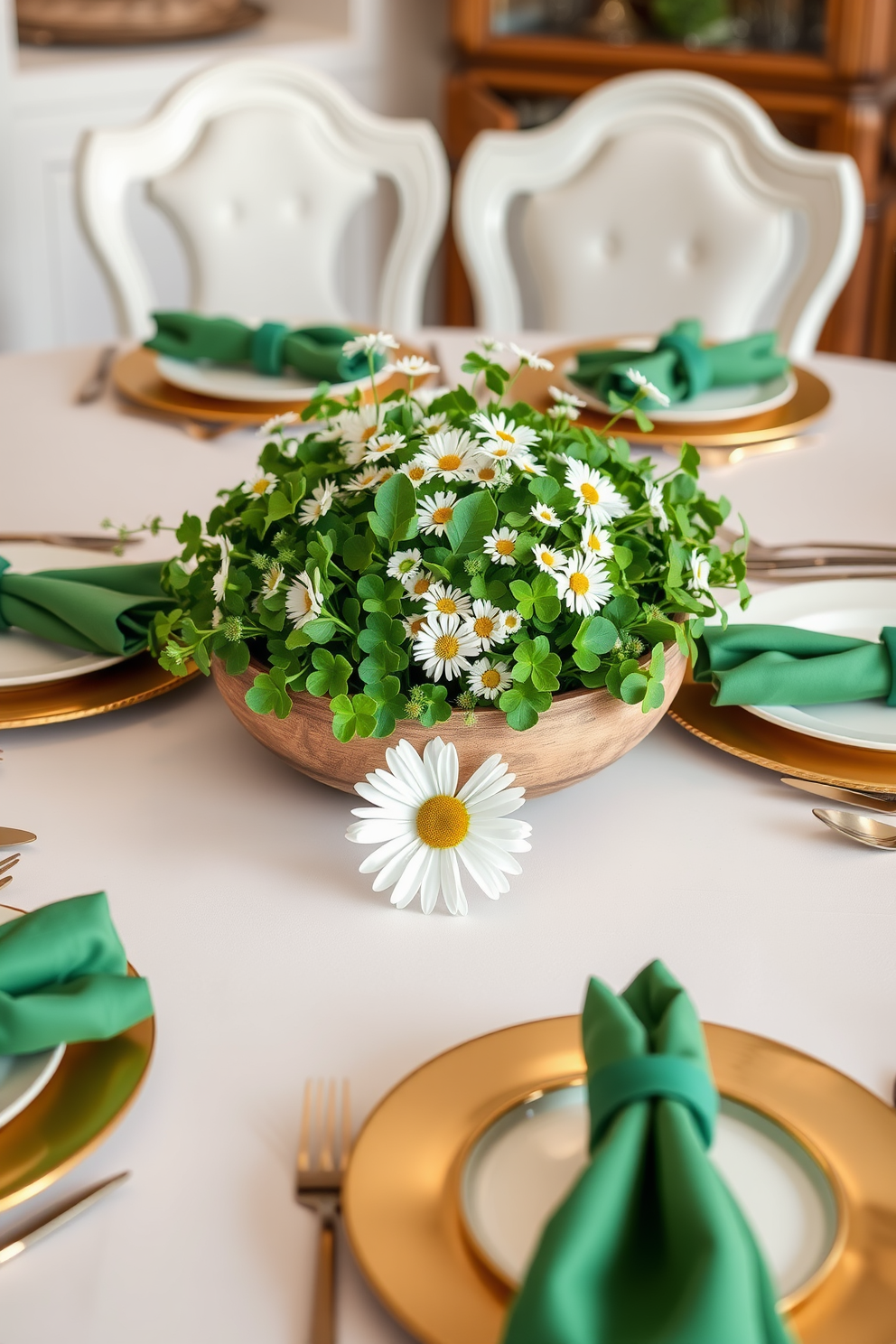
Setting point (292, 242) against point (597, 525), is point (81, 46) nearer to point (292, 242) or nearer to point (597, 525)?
point (292, 242)

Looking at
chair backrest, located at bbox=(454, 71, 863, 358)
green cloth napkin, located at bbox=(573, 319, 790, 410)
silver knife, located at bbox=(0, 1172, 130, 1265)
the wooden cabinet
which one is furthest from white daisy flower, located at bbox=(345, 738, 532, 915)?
the wooden cabinet

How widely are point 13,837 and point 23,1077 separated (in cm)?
24

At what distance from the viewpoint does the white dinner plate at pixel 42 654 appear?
971 millimetres

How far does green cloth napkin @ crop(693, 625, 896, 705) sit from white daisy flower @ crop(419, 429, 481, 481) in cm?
23

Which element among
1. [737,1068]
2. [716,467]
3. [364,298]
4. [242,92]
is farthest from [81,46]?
[737,1068]

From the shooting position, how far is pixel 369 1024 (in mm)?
705

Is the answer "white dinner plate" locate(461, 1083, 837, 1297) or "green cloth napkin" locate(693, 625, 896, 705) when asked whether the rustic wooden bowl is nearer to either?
"green cloth napkin" locate(693, 625, 896, 705)

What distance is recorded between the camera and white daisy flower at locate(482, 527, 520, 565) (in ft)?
A: 2.48

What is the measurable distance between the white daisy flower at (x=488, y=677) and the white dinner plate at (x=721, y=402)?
71 cm

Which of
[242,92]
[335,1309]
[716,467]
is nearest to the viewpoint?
[335,1309]

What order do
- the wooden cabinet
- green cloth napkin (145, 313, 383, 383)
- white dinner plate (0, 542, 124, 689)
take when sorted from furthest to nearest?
the wooden cabinet < green cloth napkin (145, 313, 383, 383) < white dinner plate (0, 542, 124, 689)

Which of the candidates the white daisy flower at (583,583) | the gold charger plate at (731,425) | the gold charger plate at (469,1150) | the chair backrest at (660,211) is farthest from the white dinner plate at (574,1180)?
the chair backrest at (660,211)

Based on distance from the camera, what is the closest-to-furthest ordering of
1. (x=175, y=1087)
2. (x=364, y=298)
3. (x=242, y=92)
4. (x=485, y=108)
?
(x=175, y=1087) → (x=242, y=92) → (x=485, y=108) → (x=364, y=298)

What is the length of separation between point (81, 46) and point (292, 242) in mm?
1279
